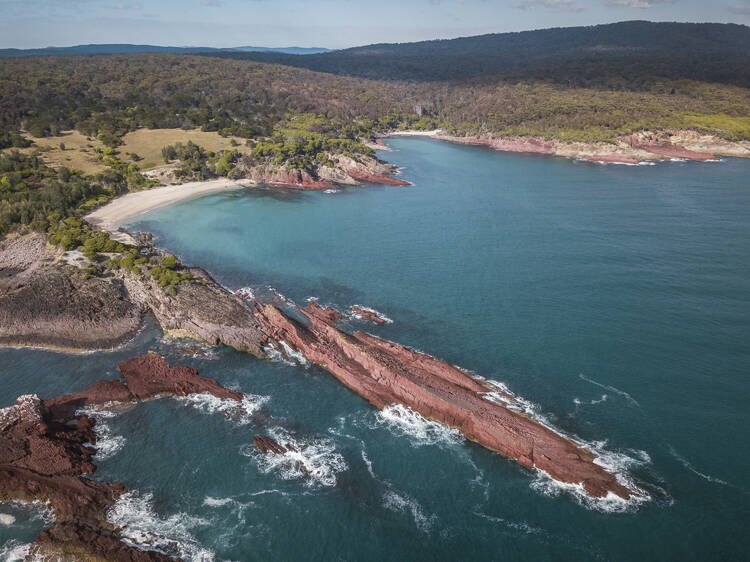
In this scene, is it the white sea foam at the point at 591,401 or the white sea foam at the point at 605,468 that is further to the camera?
the white sea foam at the point at 591,401

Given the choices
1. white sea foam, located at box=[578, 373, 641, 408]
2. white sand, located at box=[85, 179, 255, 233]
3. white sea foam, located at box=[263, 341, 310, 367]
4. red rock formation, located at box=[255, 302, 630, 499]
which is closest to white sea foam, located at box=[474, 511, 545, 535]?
red rock formation, located at box=[255, 302, 630, 499]

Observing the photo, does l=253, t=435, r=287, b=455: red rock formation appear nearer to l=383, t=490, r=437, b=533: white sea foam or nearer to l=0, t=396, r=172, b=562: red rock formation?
l=383, t=490, r=437, b=533: white sea foam

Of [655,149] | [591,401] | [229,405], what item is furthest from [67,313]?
[655,149]

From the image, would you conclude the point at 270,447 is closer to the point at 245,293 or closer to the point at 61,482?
the point at 61,482


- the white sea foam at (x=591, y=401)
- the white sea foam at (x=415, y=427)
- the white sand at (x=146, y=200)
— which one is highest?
the white sand at (x=146, y=200)

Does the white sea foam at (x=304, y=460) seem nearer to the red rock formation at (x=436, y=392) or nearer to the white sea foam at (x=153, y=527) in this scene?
the white sea foam at (x=153, y=527)

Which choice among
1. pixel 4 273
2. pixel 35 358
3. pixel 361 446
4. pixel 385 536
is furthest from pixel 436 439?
pixel 4 273

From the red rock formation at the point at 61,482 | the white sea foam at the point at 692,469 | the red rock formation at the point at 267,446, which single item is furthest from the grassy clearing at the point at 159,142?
the white sea foam at the point at 692,469
